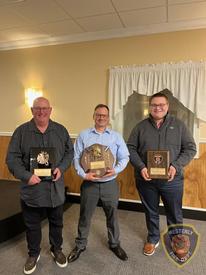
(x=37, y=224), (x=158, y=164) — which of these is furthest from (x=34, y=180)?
(x=158, y=164)

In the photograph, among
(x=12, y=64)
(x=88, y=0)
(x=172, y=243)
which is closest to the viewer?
(x=172, y=243)

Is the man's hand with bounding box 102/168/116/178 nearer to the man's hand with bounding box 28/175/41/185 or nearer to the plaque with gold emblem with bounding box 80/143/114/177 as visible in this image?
the plaque with gold emblem with bounding box 80/143/114/177

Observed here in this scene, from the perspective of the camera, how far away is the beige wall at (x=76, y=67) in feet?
10.4

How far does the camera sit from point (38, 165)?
182 cm

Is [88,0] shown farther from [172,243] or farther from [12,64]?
[172,243]

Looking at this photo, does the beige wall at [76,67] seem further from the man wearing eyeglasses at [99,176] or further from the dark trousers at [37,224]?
the dark trousers at [37,224]

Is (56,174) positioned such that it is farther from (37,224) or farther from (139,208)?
(139,208)

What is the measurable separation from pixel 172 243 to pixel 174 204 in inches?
17.1

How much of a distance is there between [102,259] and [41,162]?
44.3 inches

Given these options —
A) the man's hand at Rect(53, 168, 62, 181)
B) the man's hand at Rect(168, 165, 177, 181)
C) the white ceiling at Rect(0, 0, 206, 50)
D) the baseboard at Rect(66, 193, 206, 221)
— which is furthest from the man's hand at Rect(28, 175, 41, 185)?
the white ceiling at Rect(0, 0, 206, 50)

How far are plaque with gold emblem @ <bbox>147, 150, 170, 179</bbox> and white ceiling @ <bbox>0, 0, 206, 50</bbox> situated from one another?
70.0 inches

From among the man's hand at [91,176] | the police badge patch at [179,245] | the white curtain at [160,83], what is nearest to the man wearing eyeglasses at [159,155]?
the police badge patch at [179,245]

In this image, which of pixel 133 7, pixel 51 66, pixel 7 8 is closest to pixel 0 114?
pixel 51 66

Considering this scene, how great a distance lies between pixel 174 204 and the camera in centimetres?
218
